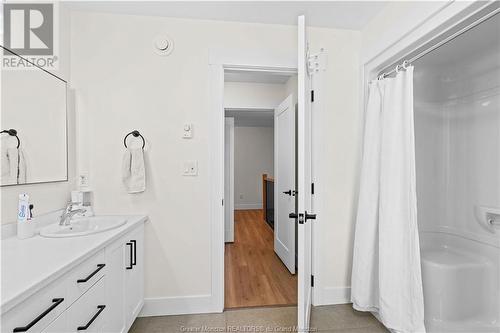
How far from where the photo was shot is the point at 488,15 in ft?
4.18

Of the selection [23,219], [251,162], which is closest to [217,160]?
[23,219]

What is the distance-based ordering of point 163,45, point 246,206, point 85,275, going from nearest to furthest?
point 85,275 → point 163,45 → point 246,206

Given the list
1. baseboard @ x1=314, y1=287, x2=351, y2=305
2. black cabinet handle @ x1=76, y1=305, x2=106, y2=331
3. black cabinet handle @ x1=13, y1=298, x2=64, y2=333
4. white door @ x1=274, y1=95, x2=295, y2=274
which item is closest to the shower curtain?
baseboard @ x1=314, y1=287, x2=351, y2=305

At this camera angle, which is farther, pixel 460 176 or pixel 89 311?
pixel 460 176

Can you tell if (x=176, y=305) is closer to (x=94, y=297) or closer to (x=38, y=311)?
(x=94, y=297)

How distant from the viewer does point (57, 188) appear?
70.6 inches

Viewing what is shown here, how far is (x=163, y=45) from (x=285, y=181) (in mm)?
1836

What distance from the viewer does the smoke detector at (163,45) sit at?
204 centimetres

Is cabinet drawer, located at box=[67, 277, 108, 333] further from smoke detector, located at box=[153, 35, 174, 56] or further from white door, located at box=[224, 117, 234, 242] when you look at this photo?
white door, located at box=[224, 117, 234, 242]

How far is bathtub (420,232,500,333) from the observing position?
6.22 feet

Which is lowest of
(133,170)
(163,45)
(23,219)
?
(23,219)

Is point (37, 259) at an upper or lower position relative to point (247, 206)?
upper

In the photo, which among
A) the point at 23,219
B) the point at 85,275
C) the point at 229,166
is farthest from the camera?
the point at 229,166

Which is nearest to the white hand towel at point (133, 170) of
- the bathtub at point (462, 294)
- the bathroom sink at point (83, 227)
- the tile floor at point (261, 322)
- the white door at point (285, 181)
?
the bathroom sink at point (83, 227)
